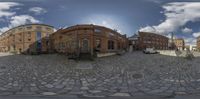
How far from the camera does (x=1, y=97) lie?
807 cm

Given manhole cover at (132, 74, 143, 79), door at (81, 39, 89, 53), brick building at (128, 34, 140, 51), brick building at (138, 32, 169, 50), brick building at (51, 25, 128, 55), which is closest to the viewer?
brick building at (128, 34, 140, 51)

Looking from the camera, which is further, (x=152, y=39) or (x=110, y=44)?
(x=110, y=44)

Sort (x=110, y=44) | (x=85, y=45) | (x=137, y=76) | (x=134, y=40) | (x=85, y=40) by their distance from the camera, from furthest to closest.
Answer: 1. (x=110, y=44)
2. (x=85, y=45)
3. (x=85, y=40)
4. (x=137, y=76)
5. (x=134, y=40)

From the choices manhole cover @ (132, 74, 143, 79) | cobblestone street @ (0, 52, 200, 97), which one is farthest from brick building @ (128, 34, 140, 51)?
manhole cover @ (132, 74, 143, 79)

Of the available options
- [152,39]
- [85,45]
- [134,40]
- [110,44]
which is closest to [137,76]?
[134,40]

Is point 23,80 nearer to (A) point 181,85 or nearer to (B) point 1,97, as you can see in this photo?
(B) point 1,97

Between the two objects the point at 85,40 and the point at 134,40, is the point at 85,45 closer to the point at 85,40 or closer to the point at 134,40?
the point at 85,40

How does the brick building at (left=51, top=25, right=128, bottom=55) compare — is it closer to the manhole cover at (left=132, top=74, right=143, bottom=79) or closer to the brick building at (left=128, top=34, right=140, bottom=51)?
the brick building at (left=128, top=34, right=140, bottom=51)

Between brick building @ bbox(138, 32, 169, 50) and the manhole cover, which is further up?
brick building @ bbox(138, 32, 169, 50)

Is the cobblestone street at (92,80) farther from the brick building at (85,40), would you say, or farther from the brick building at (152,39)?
the brick building at (152,39)

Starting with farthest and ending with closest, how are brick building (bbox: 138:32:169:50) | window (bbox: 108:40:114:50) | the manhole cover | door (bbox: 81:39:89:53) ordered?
window (bbox: 108:40:114:50) → door (bbox: 81:39:89:53) → the manhole cover → brick building (bbox: 138:32:169:50)

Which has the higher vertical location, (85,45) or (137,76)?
(85,45)

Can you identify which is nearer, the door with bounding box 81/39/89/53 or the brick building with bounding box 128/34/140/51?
the brick building with bounding box 128/34/140/51

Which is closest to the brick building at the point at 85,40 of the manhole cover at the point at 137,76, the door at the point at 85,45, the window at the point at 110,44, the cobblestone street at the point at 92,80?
the door at the point at 85,45
